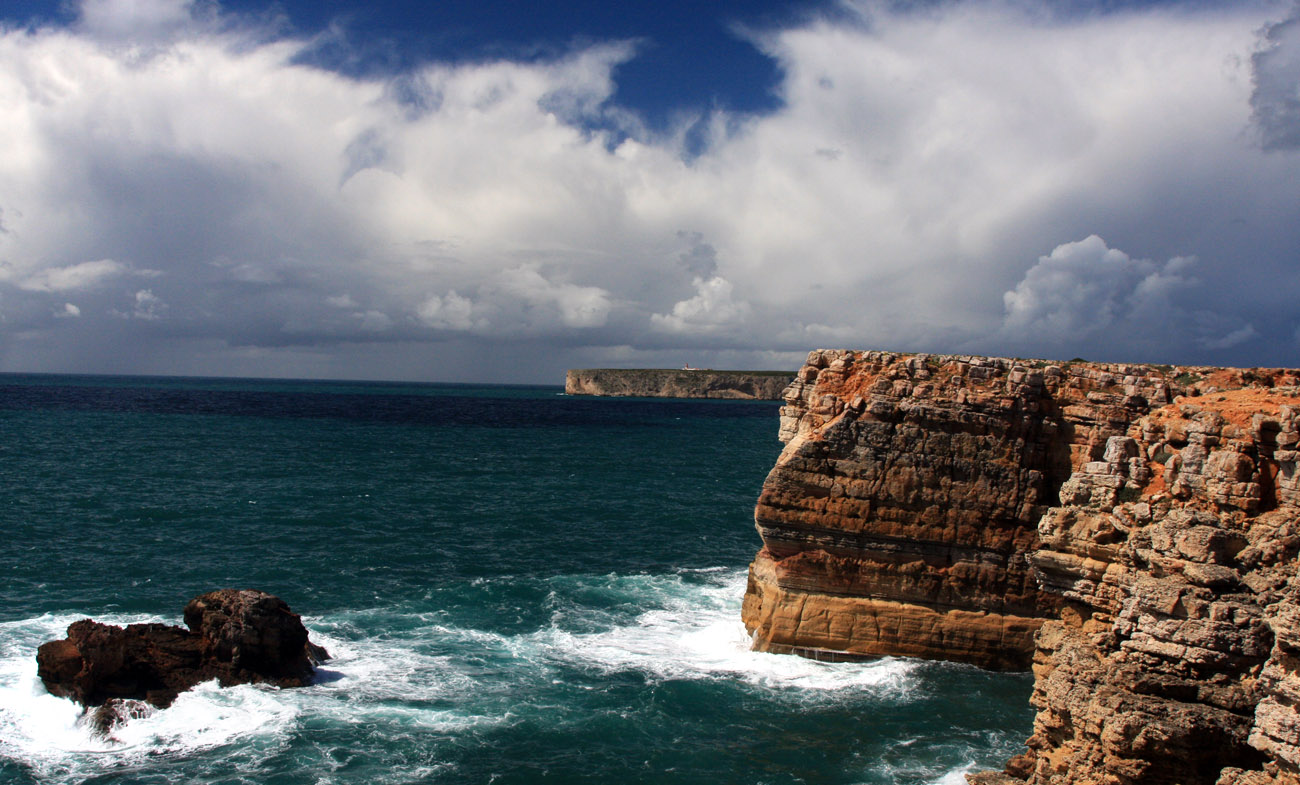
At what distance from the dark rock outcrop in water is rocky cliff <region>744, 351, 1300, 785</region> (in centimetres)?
1469

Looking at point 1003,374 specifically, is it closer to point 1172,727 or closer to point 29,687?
point 1172,727

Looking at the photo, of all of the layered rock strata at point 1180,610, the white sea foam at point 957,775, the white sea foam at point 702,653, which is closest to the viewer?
the layered rock strata at point 1180,610

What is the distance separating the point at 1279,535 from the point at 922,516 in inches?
436

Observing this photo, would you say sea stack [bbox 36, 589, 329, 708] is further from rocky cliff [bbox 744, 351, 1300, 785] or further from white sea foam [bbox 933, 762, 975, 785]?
white sea foam [bbox 933, 762, 975, 785]

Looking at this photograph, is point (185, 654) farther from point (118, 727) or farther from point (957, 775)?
point (957, 775)

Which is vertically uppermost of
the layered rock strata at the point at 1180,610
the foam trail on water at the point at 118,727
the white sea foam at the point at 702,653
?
the layered rock strata at the point at 1180,610

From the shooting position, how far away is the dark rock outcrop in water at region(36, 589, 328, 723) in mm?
22219

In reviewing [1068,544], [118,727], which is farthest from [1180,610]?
[118,727]

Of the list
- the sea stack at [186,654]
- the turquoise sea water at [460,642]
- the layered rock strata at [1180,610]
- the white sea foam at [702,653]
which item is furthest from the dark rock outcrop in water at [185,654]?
the layered rock strata at [1180,610]

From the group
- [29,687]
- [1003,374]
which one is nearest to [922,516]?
[1003,374]

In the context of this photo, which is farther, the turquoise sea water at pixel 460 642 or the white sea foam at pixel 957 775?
the turquoise sea water at pixel 460 642

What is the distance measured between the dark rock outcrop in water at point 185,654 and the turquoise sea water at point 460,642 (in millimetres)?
675

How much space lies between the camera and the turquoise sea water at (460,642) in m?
19.6

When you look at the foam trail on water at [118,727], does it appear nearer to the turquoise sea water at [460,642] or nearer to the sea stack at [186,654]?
the turquoise sea water at [460,642]
